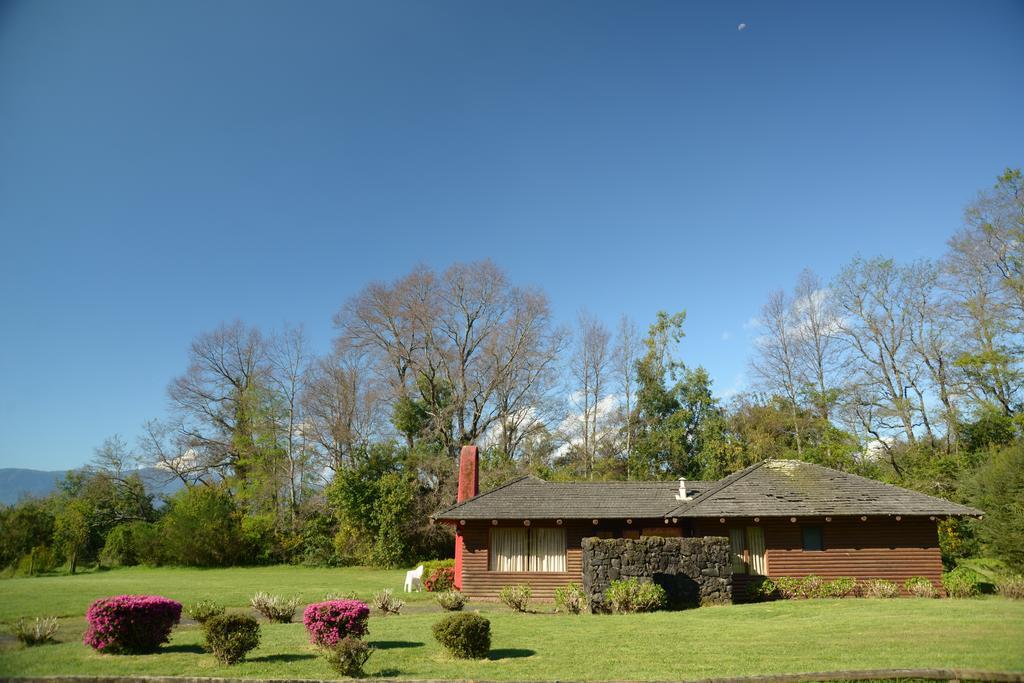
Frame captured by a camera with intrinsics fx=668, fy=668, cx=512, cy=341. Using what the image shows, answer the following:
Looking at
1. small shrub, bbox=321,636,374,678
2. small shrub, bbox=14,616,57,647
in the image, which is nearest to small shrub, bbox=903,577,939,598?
small shrub, bbox=321,636,374,678

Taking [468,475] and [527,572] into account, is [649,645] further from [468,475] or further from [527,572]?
[468,475]

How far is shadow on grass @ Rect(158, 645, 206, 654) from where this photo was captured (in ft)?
37.4

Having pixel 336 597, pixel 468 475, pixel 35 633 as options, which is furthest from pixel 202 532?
pixel 35 633

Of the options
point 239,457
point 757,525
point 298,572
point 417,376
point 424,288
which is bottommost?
point 298,572

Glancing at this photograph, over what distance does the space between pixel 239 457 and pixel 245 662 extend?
3666 centimetres

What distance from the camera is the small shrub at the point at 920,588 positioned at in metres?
18.8

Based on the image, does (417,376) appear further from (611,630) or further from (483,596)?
(611,630)

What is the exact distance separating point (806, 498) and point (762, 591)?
10.6ft

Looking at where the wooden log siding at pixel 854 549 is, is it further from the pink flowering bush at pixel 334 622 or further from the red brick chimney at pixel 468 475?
the pink flowering bush at pixel 334 622

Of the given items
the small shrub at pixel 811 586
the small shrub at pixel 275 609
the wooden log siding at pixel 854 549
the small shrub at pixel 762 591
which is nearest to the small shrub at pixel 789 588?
the small shrub at pixel 811 586

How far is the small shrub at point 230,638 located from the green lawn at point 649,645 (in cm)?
23

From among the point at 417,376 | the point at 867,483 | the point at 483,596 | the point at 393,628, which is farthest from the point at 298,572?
the point at 867,483

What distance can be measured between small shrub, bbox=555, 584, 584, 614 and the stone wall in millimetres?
361

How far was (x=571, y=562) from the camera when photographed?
21281 mm
